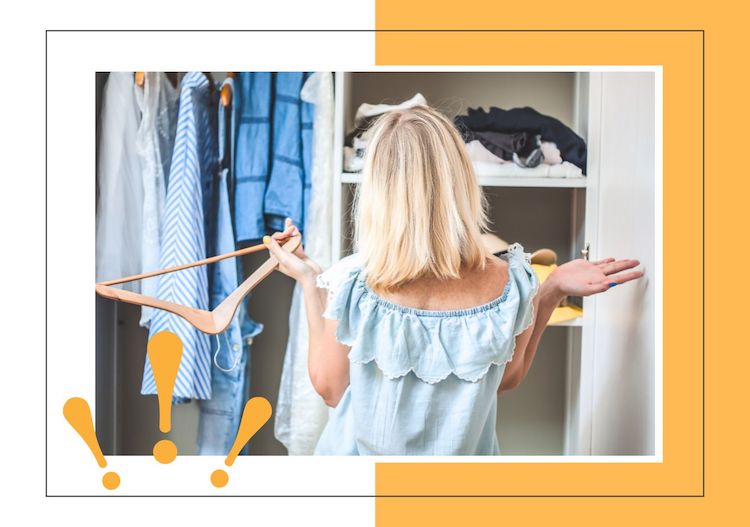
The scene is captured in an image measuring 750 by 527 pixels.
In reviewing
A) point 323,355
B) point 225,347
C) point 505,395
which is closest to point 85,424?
point 323,355

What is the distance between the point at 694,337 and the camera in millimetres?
1068

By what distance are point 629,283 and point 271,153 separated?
2.57 feet

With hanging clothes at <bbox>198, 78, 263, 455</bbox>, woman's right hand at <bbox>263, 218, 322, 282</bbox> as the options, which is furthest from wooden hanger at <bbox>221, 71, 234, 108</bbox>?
woman's right hand at <bbox>263, 218, 322, 282</bbox>

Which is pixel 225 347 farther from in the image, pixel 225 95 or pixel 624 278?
pixel 624 278

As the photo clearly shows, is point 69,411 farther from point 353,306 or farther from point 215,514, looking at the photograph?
point 353,306

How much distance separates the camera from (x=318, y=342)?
1.20 meters

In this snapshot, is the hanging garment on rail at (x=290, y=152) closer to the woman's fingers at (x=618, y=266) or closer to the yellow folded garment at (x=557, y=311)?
the yellow folded garment at (x=557, y=311)

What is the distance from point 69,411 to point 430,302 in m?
0.53

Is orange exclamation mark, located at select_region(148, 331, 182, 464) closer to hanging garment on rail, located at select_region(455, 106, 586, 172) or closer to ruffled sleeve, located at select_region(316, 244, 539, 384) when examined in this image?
ruffled sleeve, located at select_region(316, 244, 539, 384)

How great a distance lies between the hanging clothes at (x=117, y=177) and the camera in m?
1.58

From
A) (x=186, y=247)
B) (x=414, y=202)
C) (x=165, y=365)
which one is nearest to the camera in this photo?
(x=165, y=365)

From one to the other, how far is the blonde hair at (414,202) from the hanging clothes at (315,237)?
19.5 inches

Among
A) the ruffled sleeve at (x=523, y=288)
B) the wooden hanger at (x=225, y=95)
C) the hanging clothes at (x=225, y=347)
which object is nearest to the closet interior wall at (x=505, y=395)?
the hanging clothes at (x=225, y=347)
